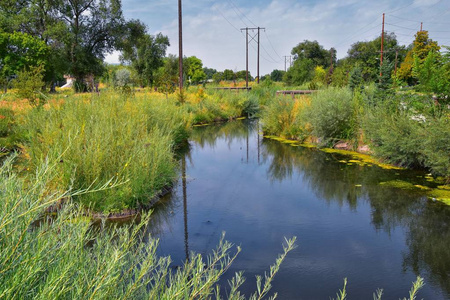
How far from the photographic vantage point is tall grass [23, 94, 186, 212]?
5.93 m

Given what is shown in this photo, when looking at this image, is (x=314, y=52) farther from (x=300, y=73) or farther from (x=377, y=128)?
(x=377, y=128)

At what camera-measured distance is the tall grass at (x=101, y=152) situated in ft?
19.5

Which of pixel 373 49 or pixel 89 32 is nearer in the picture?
pixel 89 32

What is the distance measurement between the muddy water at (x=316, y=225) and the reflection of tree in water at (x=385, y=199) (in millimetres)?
15

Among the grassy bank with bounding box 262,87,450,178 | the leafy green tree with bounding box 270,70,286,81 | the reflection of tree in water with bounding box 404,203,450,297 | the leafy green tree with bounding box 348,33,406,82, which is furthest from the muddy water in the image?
the leafy green tree with bounding box 270,70,286,81

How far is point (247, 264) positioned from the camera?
4.75 meters

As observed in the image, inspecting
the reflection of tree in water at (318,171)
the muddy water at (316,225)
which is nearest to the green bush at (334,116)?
the reflection of tree in water at (318,171)

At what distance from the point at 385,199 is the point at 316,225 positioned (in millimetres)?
2022

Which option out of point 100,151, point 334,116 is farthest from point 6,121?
point 334,116

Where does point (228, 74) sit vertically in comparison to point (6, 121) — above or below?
above

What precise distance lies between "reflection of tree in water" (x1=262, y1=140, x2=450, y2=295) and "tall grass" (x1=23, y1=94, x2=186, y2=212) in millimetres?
3459

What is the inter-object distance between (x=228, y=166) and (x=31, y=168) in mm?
5261

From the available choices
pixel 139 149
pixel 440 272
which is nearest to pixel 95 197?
pixel 139 149

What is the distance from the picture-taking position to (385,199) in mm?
7312
